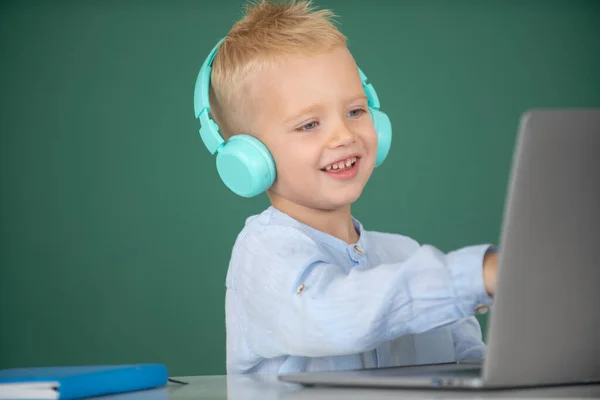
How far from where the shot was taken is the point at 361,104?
1.25 m

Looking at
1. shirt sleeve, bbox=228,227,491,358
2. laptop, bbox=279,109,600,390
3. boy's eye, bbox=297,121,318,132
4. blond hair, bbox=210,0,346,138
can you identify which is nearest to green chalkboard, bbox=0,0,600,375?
blond hair, bbox=210,0,346,138

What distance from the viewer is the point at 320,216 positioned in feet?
4.17

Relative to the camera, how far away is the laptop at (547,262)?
613 millimetres

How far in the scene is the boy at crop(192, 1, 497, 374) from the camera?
3.24 ft

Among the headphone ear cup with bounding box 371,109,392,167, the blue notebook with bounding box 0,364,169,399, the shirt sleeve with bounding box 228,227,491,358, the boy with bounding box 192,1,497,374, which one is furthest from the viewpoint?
the headphone ear cup with bounding box 371,109,392,167

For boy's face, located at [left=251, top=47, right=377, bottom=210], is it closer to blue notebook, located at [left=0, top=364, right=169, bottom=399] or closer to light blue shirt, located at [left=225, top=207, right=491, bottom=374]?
light blue shirt, located at [left=225, top=207, right=491, bottom=374]

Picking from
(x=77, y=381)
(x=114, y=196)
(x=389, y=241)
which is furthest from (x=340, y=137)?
(x=114, y=196)

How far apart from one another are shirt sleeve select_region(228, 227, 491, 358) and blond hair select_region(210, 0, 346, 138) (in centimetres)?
26

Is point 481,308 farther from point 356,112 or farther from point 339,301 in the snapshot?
point 356,112

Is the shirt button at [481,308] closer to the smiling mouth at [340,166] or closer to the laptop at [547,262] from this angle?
the laptop at [547,262]

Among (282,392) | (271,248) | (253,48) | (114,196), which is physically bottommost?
(282,392)

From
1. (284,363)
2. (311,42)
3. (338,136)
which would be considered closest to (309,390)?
(284,363)

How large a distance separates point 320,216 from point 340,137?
0.45ft

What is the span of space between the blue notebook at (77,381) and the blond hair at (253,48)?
1.58ft
